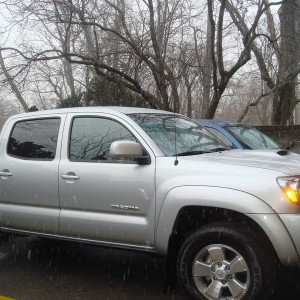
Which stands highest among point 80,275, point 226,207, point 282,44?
point 282,44

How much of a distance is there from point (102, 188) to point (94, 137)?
62cm

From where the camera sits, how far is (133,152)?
4289 mm

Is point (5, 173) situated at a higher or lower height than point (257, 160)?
lower

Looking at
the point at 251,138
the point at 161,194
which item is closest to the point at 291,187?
the point at 161,194

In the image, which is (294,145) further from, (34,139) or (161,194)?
(161,194)

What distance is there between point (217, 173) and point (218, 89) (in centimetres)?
855

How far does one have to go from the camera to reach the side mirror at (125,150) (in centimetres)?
425

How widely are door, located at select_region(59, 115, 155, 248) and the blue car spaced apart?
11.1 ft

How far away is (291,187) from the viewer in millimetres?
3771

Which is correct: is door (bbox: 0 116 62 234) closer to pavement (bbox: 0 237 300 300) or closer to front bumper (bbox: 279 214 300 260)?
pavement (bbox: 0 237 300 300)

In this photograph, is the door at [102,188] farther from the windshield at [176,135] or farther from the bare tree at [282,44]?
the bare tree at [282,44]

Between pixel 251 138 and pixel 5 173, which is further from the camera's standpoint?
pixel 251 138

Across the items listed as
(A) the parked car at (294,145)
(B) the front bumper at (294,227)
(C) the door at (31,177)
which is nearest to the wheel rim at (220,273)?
(B) the front bumper at (294,227)

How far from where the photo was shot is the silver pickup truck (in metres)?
3.79
